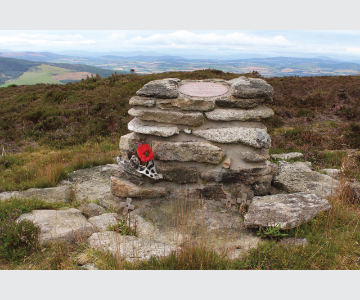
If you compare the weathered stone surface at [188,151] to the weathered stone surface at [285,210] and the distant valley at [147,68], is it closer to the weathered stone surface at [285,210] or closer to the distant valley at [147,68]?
the weathered stone surface at [285,210]

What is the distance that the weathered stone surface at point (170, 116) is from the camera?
485 centimetres

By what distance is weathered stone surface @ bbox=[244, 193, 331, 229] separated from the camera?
11.7ft

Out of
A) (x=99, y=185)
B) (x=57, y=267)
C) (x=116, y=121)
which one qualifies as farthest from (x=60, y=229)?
(x=116, y=121)

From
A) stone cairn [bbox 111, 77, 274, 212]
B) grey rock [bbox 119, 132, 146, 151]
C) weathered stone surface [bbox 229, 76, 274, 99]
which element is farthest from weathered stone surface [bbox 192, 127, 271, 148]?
grey rock [bbox 119, 132, 146, 151]

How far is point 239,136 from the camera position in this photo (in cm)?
473

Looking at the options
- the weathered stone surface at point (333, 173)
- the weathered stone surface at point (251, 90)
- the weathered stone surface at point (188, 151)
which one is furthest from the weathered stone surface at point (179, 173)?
the weathered stone surface at point (333, 173)

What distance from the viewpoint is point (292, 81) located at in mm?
17391

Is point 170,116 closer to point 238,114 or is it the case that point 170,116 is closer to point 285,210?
point 238,114

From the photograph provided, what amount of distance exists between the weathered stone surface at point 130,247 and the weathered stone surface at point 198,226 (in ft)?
0.83

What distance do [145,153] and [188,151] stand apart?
33.1 inches

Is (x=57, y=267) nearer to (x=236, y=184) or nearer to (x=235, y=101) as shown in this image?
(x=236, y=184)

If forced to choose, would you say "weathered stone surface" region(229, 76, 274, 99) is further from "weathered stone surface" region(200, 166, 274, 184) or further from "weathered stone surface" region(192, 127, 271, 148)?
"weathered stone surface" region(200, 166, 274, 184)

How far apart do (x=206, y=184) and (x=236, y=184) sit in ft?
1.90

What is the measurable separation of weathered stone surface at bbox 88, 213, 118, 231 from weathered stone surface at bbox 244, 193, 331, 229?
2.14 meters
